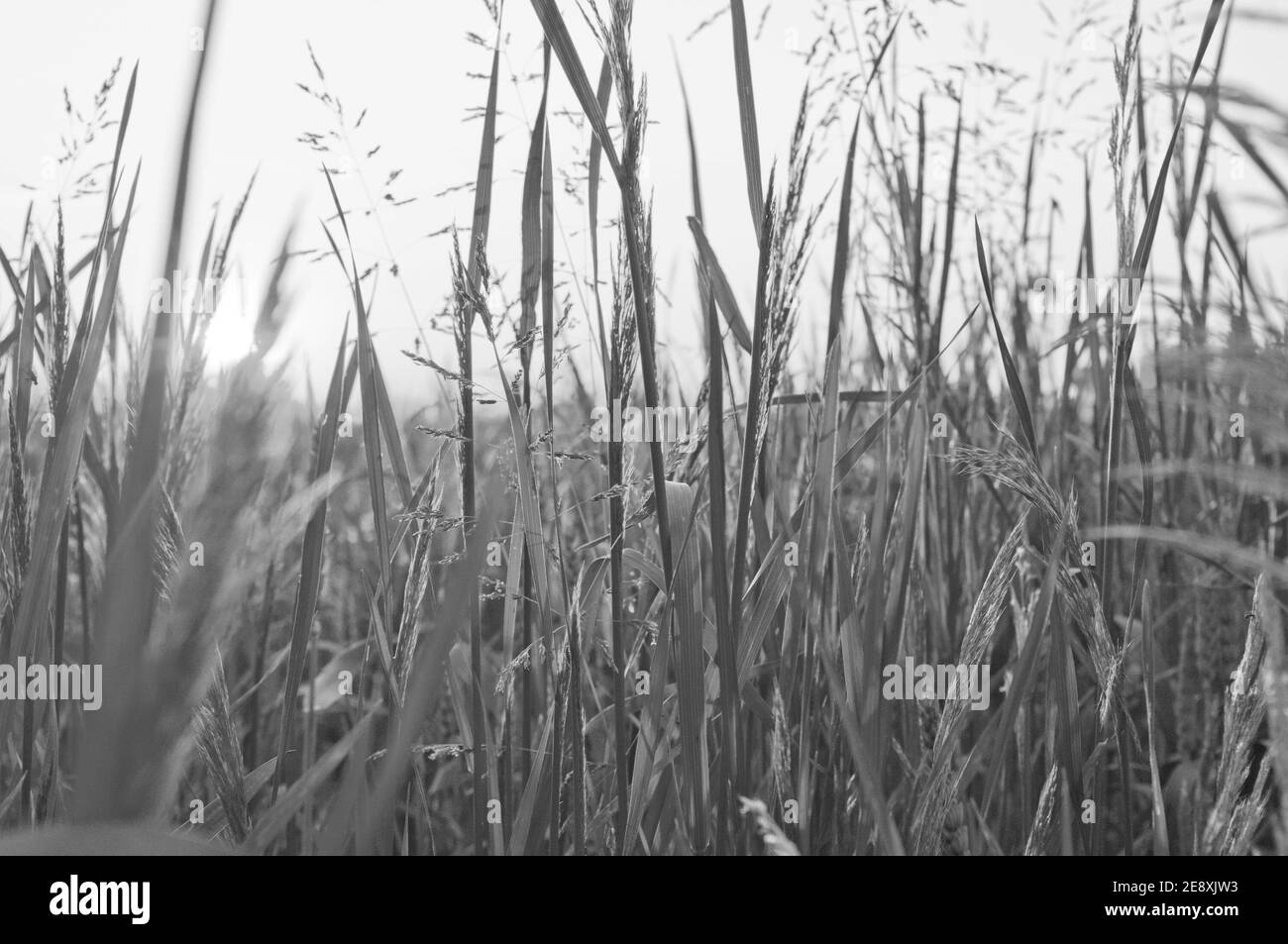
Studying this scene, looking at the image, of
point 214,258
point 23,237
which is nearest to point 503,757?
point 214,258

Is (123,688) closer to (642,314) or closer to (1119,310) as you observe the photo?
(642,314)

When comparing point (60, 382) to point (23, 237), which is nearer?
point (60, 382)

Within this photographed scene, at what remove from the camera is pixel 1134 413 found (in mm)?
735

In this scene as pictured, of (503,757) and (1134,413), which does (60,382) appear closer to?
(503,757)

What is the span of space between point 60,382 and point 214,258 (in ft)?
0.85

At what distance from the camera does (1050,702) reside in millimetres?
889
